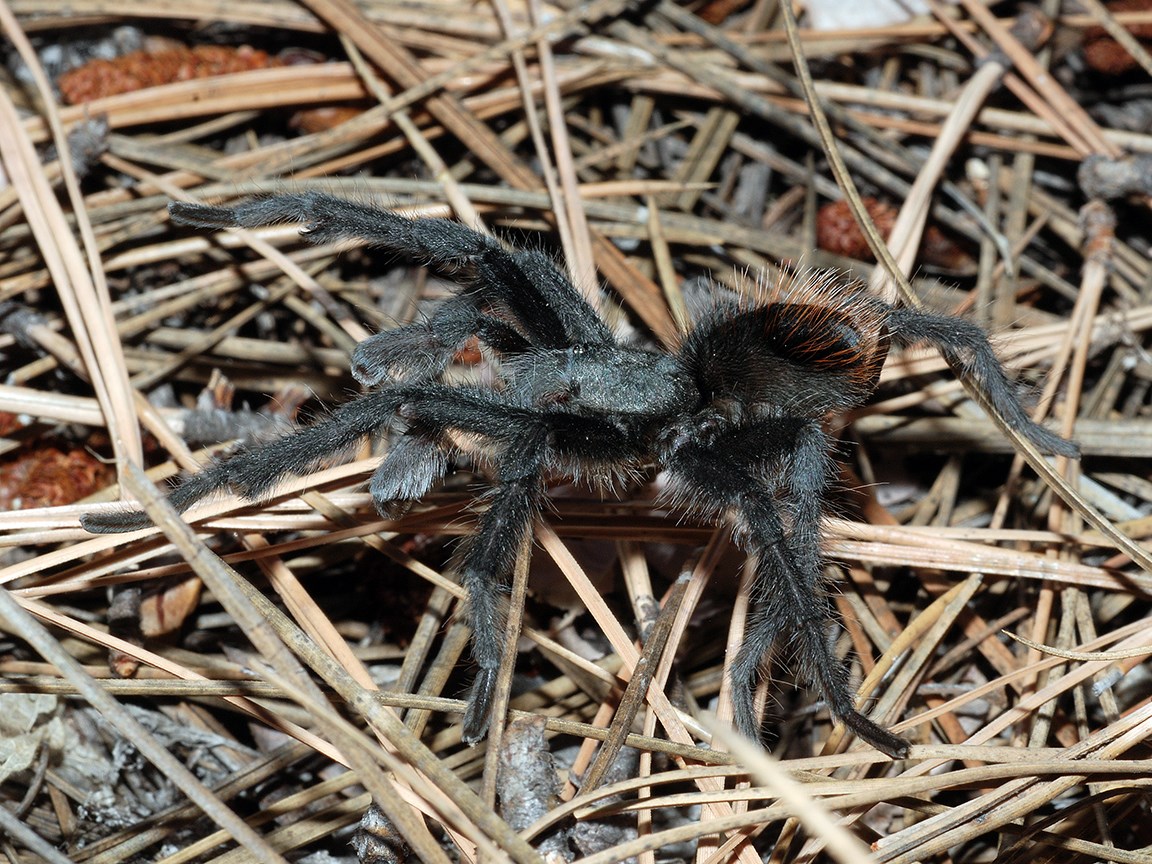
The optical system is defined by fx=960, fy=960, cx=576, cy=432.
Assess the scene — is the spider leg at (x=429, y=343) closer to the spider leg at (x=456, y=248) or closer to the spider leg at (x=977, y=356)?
the spider leg at (x=456, y=248)

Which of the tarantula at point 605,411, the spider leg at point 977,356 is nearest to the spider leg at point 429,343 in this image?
the tarantula at point 605,411

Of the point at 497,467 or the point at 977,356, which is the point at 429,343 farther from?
the point at 977,356

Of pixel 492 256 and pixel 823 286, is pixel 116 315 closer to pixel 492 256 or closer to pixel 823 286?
pixel 492 256

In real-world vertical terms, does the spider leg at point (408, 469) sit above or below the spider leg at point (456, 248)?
below

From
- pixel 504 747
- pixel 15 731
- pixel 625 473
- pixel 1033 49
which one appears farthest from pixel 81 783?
pixel 1033 49

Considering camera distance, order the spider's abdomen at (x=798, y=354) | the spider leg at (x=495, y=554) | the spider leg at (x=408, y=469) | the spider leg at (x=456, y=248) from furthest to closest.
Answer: the spider leg at (x=456, y=248) → the spider's abdomen at (x=798, y=354) → the spider leg at (x=408, y=469) → the spider leg at (x=495, y=554)

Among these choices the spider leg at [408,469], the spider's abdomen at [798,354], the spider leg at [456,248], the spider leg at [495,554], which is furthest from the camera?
the spider leg at [456,248]

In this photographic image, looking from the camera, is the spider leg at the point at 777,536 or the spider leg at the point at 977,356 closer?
the spider leg at the point at 777,536

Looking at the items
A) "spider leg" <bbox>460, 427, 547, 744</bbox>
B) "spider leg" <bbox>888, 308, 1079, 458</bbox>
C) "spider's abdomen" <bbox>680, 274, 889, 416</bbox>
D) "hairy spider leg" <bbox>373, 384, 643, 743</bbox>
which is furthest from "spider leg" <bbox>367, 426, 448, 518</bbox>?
"spider leg" <bbox>888, 308, 1079, 458</bbox>
